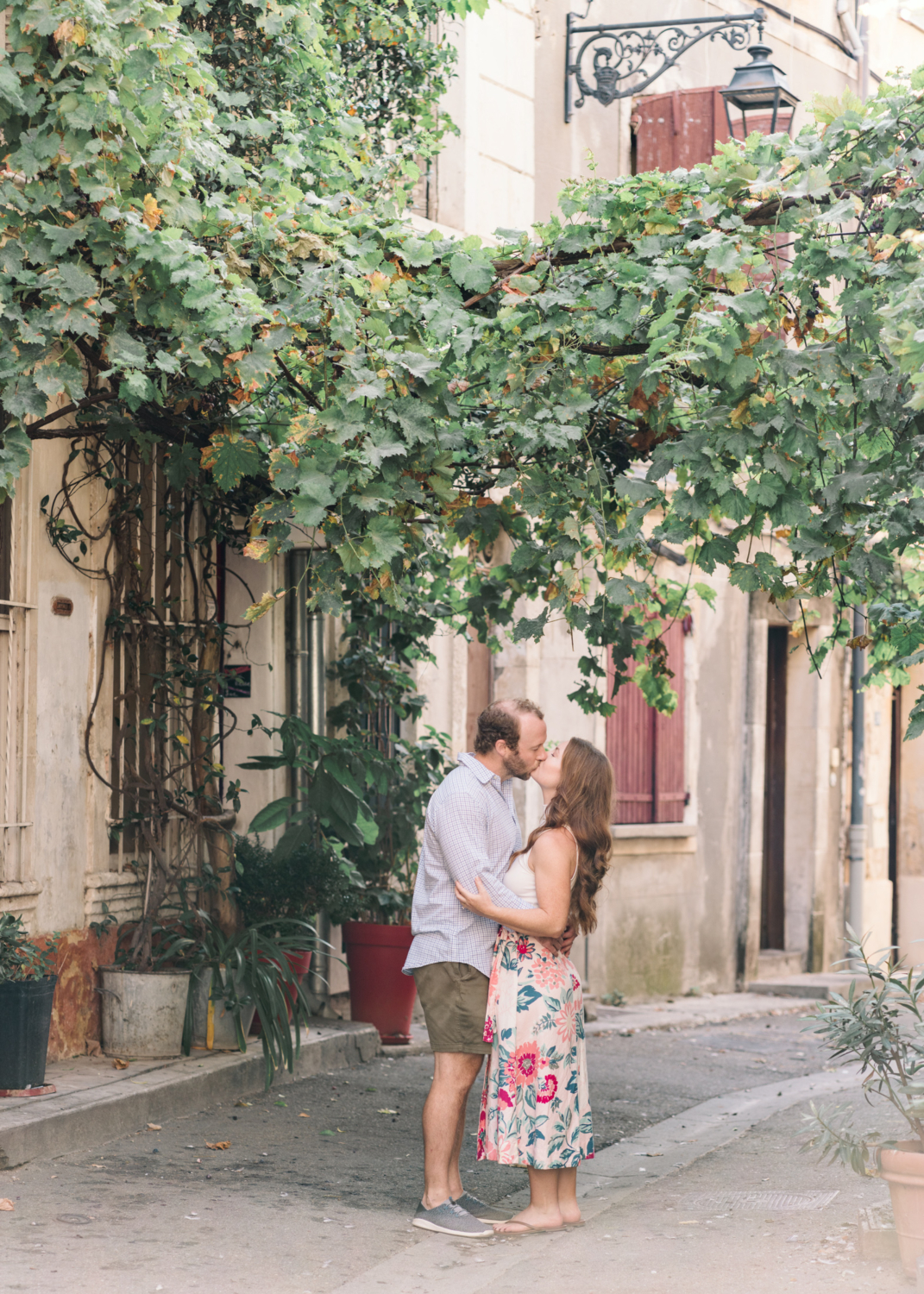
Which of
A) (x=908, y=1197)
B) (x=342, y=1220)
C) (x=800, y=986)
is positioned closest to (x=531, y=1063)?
(x=342, y=1220)

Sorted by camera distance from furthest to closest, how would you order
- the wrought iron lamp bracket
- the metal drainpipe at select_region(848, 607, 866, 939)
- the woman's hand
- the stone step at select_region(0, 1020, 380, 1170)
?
the metal drainpipe at select_region(848, 607, 866, 939)
the wrought iron lamp bracket
the stone step at select_region(0, 1020, 380, 1170)
the woman's hand

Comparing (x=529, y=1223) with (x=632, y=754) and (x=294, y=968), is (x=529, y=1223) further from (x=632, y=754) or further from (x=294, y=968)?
(x=632, y=754)

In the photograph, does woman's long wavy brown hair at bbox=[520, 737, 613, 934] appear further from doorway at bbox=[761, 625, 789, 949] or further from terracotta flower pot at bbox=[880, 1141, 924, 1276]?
doorway at bbox=[761, 625, 789, 949]

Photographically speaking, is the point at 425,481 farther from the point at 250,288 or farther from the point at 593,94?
the point at 593,94

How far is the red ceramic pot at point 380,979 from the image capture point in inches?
359

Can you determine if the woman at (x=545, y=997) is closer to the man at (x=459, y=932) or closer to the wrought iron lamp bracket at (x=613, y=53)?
the man at (x=459, y=932)

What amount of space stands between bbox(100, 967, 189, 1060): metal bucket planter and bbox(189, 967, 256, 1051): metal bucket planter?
0.09 meters

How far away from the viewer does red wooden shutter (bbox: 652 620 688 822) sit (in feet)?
42.9

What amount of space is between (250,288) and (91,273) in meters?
0.51

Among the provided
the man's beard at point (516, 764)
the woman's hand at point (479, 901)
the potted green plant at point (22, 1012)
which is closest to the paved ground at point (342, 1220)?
the potted green plant at point (22, 1012)

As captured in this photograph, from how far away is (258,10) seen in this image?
7871 mm

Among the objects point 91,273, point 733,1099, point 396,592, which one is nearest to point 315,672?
point 733,1099

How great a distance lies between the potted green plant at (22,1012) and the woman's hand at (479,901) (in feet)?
6.88

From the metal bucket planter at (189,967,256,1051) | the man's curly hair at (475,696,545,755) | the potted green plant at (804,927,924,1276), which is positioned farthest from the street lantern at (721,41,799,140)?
the potted green plant at (804,927,924,1276)
